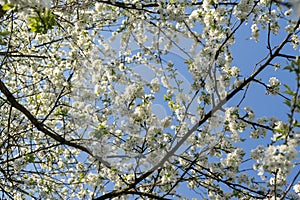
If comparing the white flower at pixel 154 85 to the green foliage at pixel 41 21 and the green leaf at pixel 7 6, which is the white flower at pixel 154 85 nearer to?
the green foliage at pixel 41 21

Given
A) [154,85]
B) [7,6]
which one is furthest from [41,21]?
[154,85]

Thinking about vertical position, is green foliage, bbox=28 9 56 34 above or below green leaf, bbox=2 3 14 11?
above

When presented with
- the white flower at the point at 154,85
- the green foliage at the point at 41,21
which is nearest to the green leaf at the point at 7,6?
the green foliage at the point at 41,21

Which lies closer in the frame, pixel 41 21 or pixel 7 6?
pixel 7 6

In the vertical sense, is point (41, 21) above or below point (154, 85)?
below

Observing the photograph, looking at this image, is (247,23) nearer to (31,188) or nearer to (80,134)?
(80,134)

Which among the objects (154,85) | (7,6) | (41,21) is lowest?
(7,6)

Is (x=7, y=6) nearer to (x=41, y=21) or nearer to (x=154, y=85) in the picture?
(x=41, y=21)

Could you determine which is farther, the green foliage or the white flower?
the white flower

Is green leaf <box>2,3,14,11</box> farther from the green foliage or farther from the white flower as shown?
the white flower

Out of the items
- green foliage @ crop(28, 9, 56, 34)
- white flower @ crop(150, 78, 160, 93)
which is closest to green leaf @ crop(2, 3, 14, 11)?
green foliage @ crop(28, 9, 56, 34)

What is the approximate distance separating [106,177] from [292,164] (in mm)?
2181

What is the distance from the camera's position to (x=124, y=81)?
4.07 metres

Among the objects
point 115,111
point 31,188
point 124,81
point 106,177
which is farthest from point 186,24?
point 31,188
